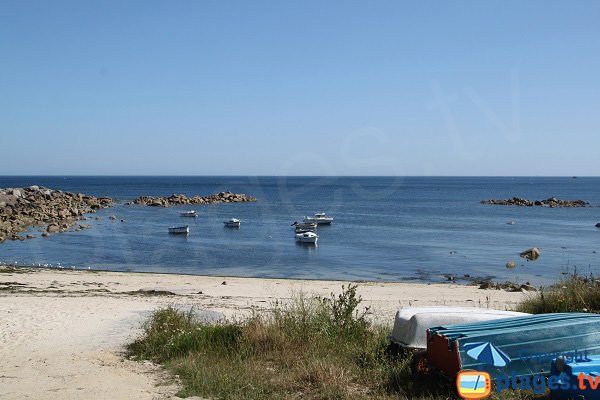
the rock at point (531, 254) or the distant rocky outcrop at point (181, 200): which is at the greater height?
the distant rocky outcrop at point (181, 200)

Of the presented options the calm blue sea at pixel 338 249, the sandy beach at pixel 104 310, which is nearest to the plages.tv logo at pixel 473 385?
the sandy beach at pixel 104 310

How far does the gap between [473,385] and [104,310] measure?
39.4 feet

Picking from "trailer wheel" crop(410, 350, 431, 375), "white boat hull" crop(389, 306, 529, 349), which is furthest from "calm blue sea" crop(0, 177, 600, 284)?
"trailer wheel" crop(410, 350, 431, 375)

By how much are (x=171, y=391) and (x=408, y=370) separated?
3.06 m

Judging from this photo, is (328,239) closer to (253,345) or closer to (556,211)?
(253,345)

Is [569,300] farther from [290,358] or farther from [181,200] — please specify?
[181,200]

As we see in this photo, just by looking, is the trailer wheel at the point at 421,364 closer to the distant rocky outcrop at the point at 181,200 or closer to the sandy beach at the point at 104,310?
the sandy beach at the point at 104,310

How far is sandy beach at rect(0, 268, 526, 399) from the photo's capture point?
27.1ft

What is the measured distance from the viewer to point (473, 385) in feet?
19.5

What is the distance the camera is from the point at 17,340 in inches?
459

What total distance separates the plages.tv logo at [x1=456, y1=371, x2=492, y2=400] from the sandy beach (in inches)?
143

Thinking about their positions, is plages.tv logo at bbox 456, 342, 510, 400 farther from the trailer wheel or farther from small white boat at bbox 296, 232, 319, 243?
small white boat at bbox 296, 232, 319, 243

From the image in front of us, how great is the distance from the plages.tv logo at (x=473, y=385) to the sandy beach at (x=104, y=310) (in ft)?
12.0

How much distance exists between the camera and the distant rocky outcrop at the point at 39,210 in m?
50.2
